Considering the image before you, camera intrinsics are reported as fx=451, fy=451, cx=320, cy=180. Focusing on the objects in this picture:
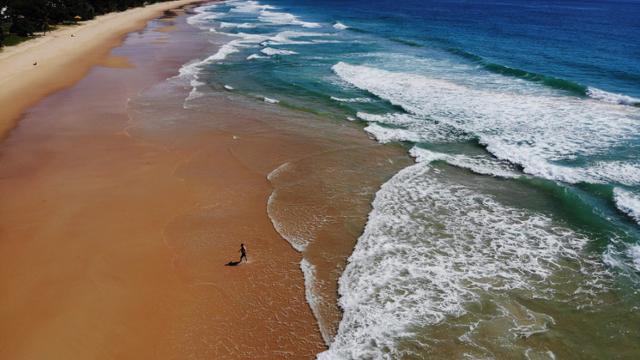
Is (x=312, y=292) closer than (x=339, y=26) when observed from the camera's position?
Yes

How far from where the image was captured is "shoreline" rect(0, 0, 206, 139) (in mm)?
29453

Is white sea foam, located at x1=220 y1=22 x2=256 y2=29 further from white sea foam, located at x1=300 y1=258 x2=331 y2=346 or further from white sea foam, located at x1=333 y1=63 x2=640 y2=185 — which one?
white sea foam, located at x1=300 y1=258 x2=331 y2=346

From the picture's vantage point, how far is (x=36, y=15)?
55.0 metres

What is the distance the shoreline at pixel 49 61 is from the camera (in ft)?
96.6

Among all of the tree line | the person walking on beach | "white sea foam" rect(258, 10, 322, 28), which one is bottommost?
"white sea foam" rect(258, 10, 322, 28)

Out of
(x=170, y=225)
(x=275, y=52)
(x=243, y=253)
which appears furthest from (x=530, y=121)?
(x=275, y=52)

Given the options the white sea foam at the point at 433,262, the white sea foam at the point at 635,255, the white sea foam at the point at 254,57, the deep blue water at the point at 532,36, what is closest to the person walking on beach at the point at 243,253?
the white sea foam at the point at 433,262

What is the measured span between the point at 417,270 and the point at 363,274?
173 centimetres

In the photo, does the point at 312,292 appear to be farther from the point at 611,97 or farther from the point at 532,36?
the point at 532,36

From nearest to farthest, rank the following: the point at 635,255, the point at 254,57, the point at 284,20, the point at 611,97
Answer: the point at 635,255 < the point at 611,97 < the point at 254,57 < the point at 284,20

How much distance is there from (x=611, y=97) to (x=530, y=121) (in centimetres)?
823

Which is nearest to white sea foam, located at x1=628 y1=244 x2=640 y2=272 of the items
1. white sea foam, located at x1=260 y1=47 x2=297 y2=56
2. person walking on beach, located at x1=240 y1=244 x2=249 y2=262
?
person walking on beach, located at x1=240 y1=244 x2=249 y2=262

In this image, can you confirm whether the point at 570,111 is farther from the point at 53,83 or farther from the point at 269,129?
the point at 53,83

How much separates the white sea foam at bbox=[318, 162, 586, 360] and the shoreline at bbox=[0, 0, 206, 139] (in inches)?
832
